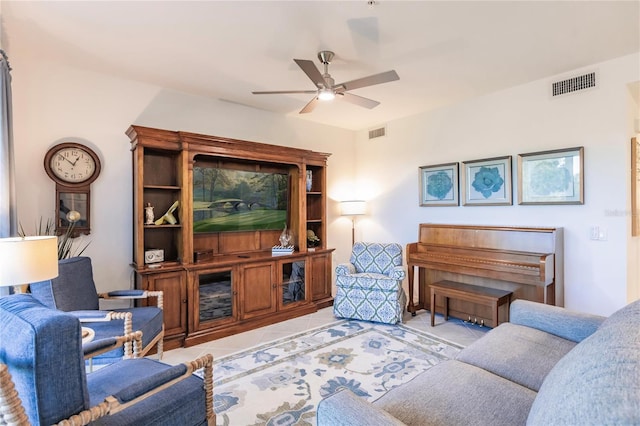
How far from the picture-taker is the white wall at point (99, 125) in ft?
9.09

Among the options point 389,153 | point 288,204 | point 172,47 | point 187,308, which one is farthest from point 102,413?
point 389,153

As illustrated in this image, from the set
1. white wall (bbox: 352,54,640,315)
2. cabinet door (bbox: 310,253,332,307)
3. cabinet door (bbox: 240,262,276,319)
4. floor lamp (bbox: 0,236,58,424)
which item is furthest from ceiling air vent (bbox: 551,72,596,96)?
floor lamp (bbox: 0,236,58,424)

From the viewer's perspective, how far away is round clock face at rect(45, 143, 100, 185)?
9.36 ft

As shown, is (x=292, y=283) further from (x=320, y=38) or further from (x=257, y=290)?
(x=320, y=38)

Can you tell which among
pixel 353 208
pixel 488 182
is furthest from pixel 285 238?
pixel 488 182

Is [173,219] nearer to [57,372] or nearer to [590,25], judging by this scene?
[57,372]

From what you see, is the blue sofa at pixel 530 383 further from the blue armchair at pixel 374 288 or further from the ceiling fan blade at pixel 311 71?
the ceiling fan blade at pixel 311 71

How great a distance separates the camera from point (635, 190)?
2.99 metres

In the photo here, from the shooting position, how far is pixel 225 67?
9.77ft

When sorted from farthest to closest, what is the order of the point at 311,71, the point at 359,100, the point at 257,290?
the point at 257,290, the point at 359,100, the point at 311,71

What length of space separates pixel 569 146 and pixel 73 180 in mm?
4703

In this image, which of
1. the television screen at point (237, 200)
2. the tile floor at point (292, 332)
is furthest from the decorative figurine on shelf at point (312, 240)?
the tile floor at point (292, 332)

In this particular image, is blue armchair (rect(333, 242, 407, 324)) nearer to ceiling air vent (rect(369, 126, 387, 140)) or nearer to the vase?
the vase

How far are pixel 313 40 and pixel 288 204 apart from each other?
2226 millimetres
